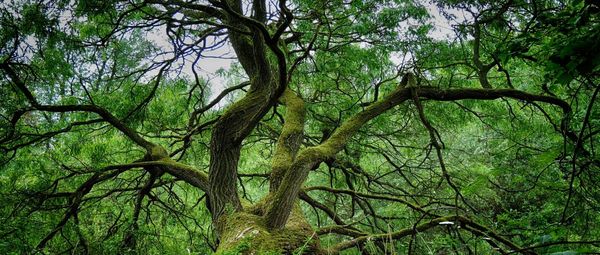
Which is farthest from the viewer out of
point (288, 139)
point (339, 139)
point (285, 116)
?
point (285, 116)

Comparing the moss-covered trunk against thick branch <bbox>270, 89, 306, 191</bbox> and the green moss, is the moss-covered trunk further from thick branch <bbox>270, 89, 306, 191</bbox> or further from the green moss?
thick branch <bbox>270, 89, 306, 191</bbox>

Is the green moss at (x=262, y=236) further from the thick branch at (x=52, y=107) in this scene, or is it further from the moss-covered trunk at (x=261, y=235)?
the thick branch at (x=52, y=107)

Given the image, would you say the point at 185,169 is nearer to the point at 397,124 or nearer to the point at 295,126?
the point at 295,126

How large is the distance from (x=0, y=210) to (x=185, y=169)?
1.82 metres

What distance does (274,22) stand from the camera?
4.91 m

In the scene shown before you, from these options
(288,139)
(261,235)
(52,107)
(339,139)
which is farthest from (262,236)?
(52,107)

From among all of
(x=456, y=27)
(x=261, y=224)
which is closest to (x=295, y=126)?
(x=261, y=224)

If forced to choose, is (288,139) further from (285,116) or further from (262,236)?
(262,236)

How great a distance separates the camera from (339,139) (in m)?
3.80

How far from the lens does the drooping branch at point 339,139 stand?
3.21 meters

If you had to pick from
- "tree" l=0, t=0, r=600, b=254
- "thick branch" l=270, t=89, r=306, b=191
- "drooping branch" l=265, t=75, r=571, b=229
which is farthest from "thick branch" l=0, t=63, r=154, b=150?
"drooping branch" l=265, t=75, r=571, b=229

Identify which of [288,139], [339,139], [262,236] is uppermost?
[288,139]

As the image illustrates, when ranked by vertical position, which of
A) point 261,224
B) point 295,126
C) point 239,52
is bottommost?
point 261,224

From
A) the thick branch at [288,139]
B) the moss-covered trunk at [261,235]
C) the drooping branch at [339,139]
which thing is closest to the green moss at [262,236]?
the moss-covered trunk at [261,235]
